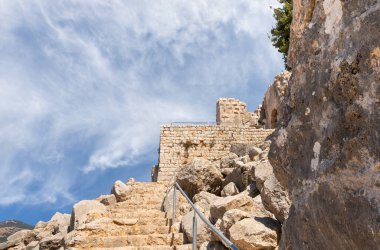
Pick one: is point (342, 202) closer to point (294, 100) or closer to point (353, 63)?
point (353, 63)

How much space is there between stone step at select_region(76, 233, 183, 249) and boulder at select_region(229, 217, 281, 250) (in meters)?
1.74

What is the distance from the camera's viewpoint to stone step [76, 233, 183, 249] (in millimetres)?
6484

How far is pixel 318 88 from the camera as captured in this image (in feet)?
8.11

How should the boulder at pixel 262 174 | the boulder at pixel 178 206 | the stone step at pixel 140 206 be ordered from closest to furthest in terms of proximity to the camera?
1. the boulder at pixel 262 174
2. the boulder at pixel 178 206
3. the stone step at pixel 140 206

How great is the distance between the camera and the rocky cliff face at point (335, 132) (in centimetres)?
188

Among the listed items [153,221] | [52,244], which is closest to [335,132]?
[153,221]

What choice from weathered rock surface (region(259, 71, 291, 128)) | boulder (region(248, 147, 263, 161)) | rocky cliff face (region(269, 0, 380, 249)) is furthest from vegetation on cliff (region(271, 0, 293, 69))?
rocky cliff face (region(269, 0, 380, 249))

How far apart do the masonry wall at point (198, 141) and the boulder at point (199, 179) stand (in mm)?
7199

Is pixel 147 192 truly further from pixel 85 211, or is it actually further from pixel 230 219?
pixel 230 219

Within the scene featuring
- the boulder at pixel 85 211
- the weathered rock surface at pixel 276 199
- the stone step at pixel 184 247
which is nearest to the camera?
the weathered rock surface at pixel 276 199

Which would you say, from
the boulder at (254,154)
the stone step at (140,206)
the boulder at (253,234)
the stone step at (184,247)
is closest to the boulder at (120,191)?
the stone step at (140,206)

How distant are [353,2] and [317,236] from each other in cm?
133

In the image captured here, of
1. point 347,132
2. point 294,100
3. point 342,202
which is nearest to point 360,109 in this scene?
point 347,132

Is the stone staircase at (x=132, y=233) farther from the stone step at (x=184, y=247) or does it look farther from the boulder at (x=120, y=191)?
the boulder at (x=120, y=191)
